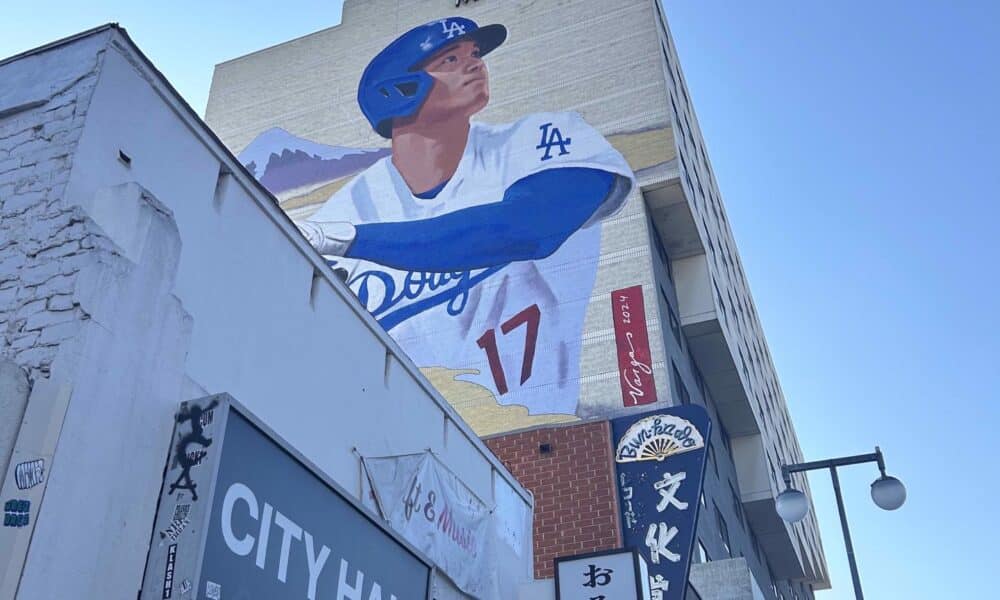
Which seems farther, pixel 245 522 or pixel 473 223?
pixel 473 223

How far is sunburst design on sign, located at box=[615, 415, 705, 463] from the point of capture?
23.9 metres

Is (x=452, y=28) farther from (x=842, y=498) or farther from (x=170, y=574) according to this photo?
(x=170, y=574)

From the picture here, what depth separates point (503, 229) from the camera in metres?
35.5

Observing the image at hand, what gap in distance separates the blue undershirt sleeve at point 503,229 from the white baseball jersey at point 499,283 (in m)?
0.33

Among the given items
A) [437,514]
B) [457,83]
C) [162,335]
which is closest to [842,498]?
[437,514]

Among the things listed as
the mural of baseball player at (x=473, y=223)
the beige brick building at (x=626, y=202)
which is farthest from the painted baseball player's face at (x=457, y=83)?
the beige brick building at (x=626, y=202)

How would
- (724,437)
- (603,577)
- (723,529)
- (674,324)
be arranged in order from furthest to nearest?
(724,437)
(723,529)
(674,324)
(603,577)

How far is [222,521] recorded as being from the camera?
26.2 ft

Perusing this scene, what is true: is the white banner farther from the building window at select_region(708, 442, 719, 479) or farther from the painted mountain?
the painted mountain

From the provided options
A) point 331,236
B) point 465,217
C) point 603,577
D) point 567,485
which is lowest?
point 603,577

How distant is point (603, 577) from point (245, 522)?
28.2 ft

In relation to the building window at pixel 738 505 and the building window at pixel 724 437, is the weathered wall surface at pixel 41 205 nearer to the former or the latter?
the building window at pixel 738 505

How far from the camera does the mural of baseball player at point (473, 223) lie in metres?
32.2
